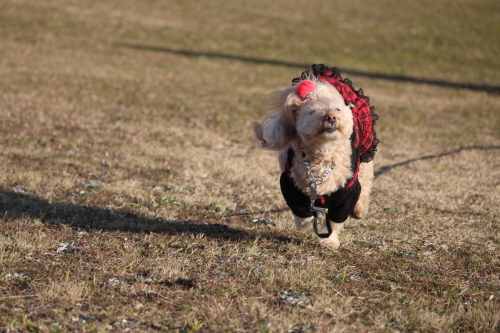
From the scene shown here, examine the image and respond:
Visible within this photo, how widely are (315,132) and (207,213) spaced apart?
86.4 inches

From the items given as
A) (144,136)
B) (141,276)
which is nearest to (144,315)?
(141,276)

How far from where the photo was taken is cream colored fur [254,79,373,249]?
4656mm

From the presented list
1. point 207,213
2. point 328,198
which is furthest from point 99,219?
point 328,198

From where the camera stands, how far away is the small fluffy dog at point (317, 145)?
15.5ft

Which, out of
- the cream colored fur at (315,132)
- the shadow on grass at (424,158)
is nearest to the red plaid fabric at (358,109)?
the cream colored fur at (315,132)

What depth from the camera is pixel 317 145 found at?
16.2 feet

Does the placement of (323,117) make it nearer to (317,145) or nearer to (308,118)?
(308,118)

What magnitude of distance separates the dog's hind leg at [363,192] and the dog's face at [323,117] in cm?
115

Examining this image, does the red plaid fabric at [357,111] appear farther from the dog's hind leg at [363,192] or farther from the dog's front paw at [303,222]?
the dog's front paw at [303,222]

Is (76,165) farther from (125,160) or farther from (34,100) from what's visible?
(34,100)

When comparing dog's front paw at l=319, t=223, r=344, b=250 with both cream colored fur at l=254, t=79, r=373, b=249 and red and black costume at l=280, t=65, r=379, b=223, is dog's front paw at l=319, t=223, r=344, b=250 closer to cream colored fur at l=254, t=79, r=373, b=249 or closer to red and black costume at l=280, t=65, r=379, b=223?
red and black costume at l=280, t=65, r=379, b=223

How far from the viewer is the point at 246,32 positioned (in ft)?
95.5

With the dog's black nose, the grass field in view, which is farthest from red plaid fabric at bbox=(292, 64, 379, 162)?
the dog's black nose

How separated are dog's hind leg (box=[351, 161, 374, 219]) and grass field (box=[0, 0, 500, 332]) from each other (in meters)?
0.23
